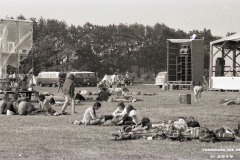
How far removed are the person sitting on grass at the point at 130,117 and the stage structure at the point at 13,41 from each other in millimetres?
Result: 10056

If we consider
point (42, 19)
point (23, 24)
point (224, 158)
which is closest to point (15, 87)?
point (23, 24)

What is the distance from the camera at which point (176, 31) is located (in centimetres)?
6712

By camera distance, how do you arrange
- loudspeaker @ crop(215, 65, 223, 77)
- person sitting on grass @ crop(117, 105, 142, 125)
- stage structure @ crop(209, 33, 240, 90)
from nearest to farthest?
person sitting on grass @ crop(117, 105, 142, 125)
stage structure @ crop(209, 33, 240, 90)
loudspeaker @ crop(215, 65, 223, 77)

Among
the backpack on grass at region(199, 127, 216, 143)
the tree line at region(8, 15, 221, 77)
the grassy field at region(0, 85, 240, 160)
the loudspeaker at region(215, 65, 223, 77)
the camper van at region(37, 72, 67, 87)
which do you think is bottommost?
the grassy field at region(0, 85, 240, 160)

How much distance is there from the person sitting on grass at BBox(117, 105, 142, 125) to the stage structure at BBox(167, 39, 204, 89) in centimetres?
2233

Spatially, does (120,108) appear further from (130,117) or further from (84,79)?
(84,79)

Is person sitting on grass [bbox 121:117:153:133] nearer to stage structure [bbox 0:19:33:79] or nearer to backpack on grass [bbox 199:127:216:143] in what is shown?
backpack on grass [bbox 199:127:216:143]

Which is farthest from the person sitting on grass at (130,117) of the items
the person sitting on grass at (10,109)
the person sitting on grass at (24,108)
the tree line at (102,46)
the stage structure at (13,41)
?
the tree line at (102,46)

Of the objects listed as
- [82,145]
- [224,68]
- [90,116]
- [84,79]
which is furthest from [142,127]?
[84,79]

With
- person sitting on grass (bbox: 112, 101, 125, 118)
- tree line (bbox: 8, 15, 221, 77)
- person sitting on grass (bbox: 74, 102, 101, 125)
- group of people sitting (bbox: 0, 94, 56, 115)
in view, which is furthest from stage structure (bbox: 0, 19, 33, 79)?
tree line (bbox: 8, 15, 221, 77)

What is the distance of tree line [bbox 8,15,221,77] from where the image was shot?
201 ft

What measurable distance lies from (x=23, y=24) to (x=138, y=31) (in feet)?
134

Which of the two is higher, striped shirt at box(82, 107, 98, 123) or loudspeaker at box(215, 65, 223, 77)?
loudspeaker at box(215, 65, 223, 77)

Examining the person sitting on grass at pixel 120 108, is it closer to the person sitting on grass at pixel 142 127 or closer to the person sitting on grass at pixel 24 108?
the person sitting on grass at pixel 142 127
